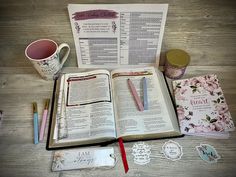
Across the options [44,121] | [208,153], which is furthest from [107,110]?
[208,153]

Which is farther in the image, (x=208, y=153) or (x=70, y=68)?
(x=70, y=68)

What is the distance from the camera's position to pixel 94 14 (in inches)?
23.5

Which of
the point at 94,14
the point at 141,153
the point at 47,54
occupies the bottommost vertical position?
the point at 141,153

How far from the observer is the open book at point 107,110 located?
1.86 feet

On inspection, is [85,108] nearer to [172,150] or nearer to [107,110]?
[107,110]

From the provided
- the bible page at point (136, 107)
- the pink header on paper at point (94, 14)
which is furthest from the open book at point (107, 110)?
the pink header on paper at point (94, 14)

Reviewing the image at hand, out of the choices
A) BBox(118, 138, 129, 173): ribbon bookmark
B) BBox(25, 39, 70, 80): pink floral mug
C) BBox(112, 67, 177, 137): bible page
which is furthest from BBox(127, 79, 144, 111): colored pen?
BBox(25, 39, 70, 80): pink floral mug

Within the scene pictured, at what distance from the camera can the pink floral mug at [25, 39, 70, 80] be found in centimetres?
63

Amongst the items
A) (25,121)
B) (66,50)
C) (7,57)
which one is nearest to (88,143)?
(25,121)

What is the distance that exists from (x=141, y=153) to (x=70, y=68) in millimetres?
369

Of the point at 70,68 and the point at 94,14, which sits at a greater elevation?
the point at 94,14

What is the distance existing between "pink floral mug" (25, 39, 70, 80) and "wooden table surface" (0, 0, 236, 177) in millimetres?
24

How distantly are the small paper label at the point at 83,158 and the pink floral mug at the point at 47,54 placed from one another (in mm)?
247

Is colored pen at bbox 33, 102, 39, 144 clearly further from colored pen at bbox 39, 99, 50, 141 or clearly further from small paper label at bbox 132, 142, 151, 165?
small paper label at bbox 132, 142, 151, 165
